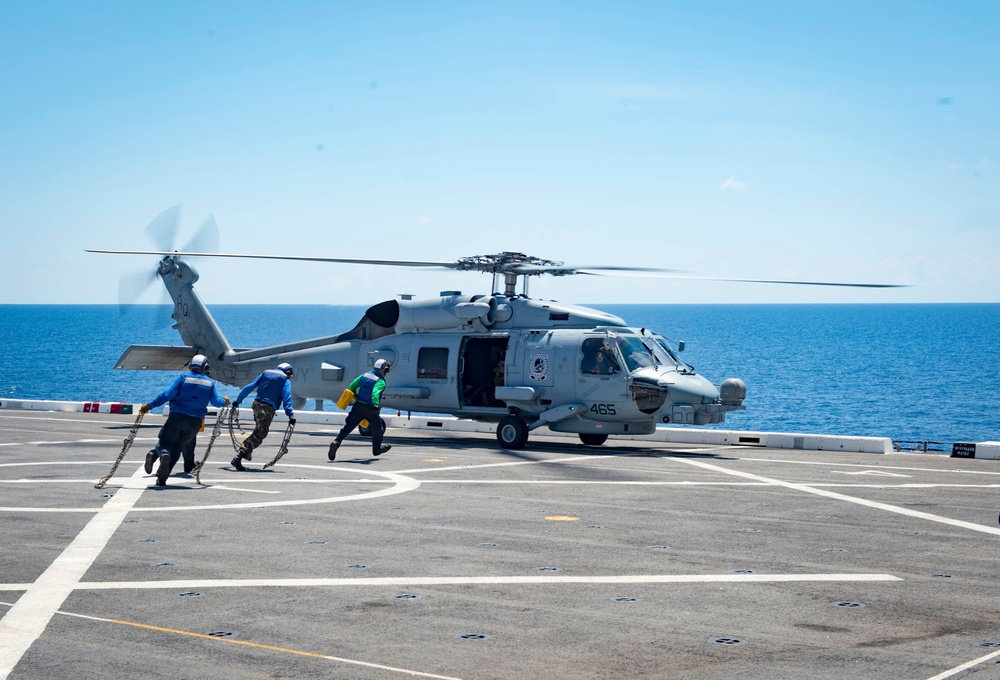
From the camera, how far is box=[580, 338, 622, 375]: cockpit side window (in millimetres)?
22533

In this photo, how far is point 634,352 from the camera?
22.7 metres

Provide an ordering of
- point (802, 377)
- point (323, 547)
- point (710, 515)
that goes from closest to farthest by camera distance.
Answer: point (323, 547), point (710, 515), point (802, 377)

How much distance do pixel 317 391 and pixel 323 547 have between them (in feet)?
51.0

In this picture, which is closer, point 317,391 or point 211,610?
point 211,610

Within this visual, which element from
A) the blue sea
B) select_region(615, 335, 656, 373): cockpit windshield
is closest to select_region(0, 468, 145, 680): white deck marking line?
select_region(615, 335, 656, 373): cockpit windshield

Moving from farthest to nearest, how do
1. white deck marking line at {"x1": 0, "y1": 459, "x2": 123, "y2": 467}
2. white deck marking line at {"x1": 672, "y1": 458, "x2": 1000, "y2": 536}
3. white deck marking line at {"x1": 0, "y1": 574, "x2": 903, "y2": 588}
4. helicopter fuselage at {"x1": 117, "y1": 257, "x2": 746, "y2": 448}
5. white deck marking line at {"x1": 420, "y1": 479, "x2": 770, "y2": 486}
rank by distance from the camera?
helicopter fuselage at {"x1": 117, "y1": 257, "x2": 746, "y2": 448} < white deck marking line at {"x1": 0, "y1": 459, "x2": 123, "y2": 467} < white deck marking line at {"x1": 420, "y1": 479, "x2": 770, "y2": 486} < white deck marking line at {"x1": 672, "y1": 458, "x2": 1000, "y2": 536} < white deck marking line at {"x1": 0, "y1": 574, "x2": 903, "y2": 588}

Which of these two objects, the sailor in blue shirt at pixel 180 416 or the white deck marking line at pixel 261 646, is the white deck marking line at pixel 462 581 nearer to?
the white deck marking line at pixel 261 646

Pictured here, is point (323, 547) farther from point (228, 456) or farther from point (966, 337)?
point (966, 337)

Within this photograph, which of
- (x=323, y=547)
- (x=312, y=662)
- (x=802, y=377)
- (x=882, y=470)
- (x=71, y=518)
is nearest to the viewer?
(x=312, y=662)

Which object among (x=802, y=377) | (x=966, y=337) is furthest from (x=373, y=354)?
(x=966, y=337)

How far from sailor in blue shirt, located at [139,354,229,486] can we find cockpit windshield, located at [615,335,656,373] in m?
9.76

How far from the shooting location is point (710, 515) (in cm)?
1367

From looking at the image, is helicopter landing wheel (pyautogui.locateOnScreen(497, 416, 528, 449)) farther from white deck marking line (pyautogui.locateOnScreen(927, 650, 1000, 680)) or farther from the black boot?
white deck marking line (pyautogui.locateOnScreen(927, 650, 1000, 680))

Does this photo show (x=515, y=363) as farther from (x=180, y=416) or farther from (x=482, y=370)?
(x=180, y=416)
